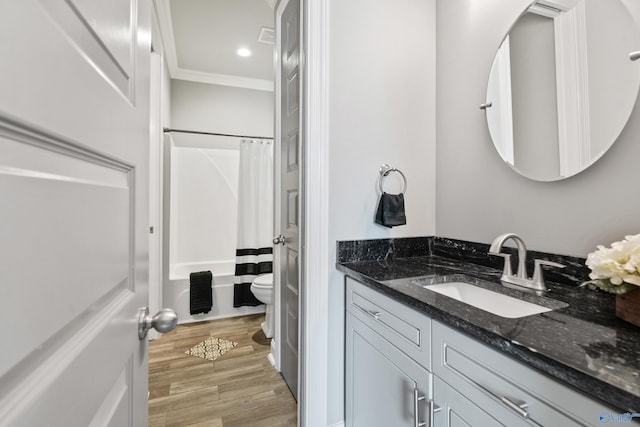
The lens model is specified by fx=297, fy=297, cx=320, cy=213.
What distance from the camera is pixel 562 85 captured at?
1.15 m

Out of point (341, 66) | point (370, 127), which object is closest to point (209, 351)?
point (370, 127)

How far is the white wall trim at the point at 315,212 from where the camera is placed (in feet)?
4.59

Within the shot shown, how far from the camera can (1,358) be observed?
8.9 inches

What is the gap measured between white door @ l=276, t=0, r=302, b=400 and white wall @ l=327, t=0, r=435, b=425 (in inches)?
9.0

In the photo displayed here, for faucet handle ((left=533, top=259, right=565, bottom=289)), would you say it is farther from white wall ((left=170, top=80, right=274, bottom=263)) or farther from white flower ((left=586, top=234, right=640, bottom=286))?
white wall ((left=170, top=80, right=274, bottom=263))

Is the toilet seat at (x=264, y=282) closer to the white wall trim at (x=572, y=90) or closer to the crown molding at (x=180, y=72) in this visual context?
the white wall trim at (x=572, y=90)

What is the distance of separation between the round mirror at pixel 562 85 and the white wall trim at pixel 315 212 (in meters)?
0.81

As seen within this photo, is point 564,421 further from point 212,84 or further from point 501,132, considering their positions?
point 212,84

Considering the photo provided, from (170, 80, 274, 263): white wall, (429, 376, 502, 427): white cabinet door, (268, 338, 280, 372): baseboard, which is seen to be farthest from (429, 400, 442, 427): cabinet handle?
(170, 80, 274, 263): white wall

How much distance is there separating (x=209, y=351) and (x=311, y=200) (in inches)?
64.9

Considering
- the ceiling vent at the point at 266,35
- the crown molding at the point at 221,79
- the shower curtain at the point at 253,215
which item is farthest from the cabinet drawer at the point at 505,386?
the crown molding at the point at 221,79

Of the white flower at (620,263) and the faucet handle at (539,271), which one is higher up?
the white flower at (620,263)

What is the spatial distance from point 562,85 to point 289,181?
4.38 ft

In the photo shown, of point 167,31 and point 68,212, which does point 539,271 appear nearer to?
point 68,212
